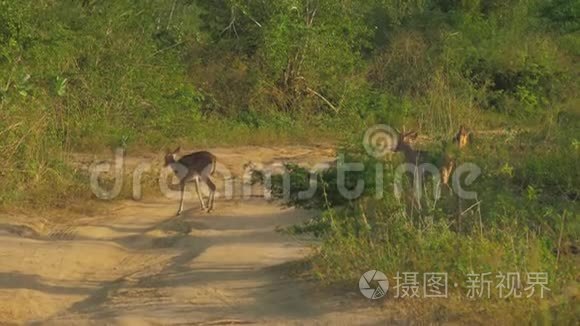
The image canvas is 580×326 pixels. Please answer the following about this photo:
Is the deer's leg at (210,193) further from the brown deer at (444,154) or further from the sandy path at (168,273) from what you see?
the brown deer at (444,154)

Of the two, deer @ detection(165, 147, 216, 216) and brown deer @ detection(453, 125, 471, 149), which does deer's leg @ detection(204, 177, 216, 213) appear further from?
brown deer @ detection(453, 125, 471, 149)

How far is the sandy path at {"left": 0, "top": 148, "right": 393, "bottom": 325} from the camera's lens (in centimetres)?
629

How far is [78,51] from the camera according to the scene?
1510 cm

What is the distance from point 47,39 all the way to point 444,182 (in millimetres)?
8024

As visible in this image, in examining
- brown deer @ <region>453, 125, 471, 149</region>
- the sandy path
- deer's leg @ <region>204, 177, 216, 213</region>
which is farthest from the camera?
deer's leg @ <region>204, 177, 216, 213</region>

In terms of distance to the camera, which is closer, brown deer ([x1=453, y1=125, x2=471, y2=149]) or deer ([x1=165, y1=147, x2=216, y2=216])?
brown deer ([x1=453, y1=125, x2=471, y2=149])

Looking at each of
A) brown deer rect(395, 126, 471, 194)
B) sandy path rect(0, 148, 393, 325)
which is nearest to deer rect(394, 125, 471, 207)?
brown deer rect(395, 126, 471, 194)

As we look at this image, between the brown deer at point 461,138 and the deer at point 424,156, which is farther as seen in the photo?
the brown deer at point 461,138

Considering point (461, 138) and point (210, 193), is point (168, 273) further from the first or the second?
point (461, 138)

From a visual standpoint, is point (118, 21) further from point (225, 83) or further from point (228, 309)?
point (228, 309)

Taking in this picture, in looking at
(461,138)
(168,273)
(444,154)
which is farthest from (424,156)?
(168,273)

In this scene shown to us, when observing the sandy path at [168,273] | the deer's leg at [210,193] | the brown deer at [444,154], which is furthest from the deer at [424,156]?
the deer's leg at [210,193]

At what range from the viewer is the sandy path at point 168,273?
629cm

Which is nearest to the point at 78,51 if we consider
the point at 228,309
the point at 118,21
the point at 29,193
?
the point at 118,21
